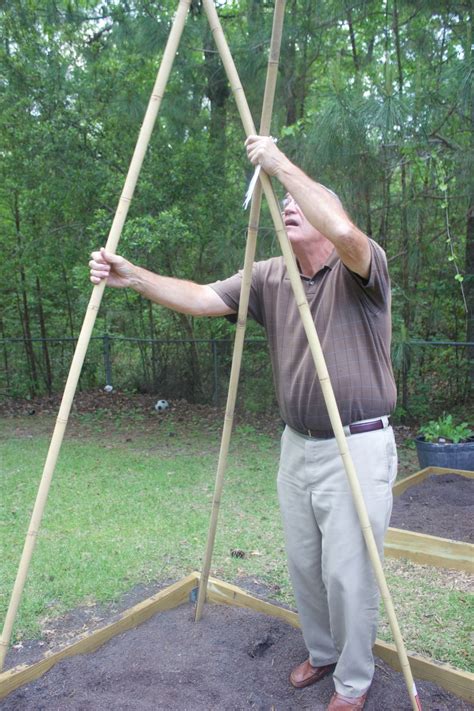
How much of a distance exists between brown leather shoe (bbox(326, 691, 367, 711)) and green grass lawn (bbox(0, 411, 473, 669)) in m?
0.62

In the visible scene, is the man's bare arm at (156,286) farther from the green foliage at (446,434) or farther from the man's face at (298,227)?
the green foliage at (446,434)

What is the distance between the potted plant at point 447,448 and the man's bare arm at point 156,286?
3.08 meters

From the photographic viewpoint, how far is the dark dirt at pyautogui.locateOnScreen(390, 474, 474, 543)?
3891 mm

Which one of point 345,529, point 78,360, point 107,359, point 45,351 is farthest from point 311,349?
point 45,351

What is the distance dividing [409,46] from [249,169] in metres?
2.07

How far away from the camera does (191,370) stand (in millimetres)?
8859

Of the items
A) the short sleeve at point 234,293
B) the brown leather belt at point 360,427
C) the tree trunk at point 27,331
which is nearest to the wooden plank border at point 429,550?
the brown leather belt at point 360,427

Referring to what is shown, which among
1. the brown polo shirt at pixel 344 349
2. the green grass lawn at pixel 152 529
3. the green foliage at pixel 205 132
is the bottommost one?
the green grass lawn at pixel 152 529

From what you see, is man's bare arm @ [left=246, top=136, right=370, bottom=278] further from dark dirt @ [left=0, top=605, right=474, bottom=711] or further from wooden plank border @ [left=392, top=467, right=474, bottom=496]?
wooden plank border @ [left=392, top=467, right=474, bottom=496]

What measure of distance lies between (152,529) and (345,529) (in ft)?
7.85

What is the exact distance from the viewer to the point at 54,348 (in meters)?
10.4

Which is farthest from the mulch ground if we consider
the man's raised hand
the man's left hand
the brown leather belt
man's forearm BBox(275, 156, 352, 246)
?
the man's left hand

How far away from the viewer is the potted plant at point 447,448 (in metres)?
4.97

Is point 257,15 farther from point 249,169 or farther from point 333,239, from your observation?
point 333,239
